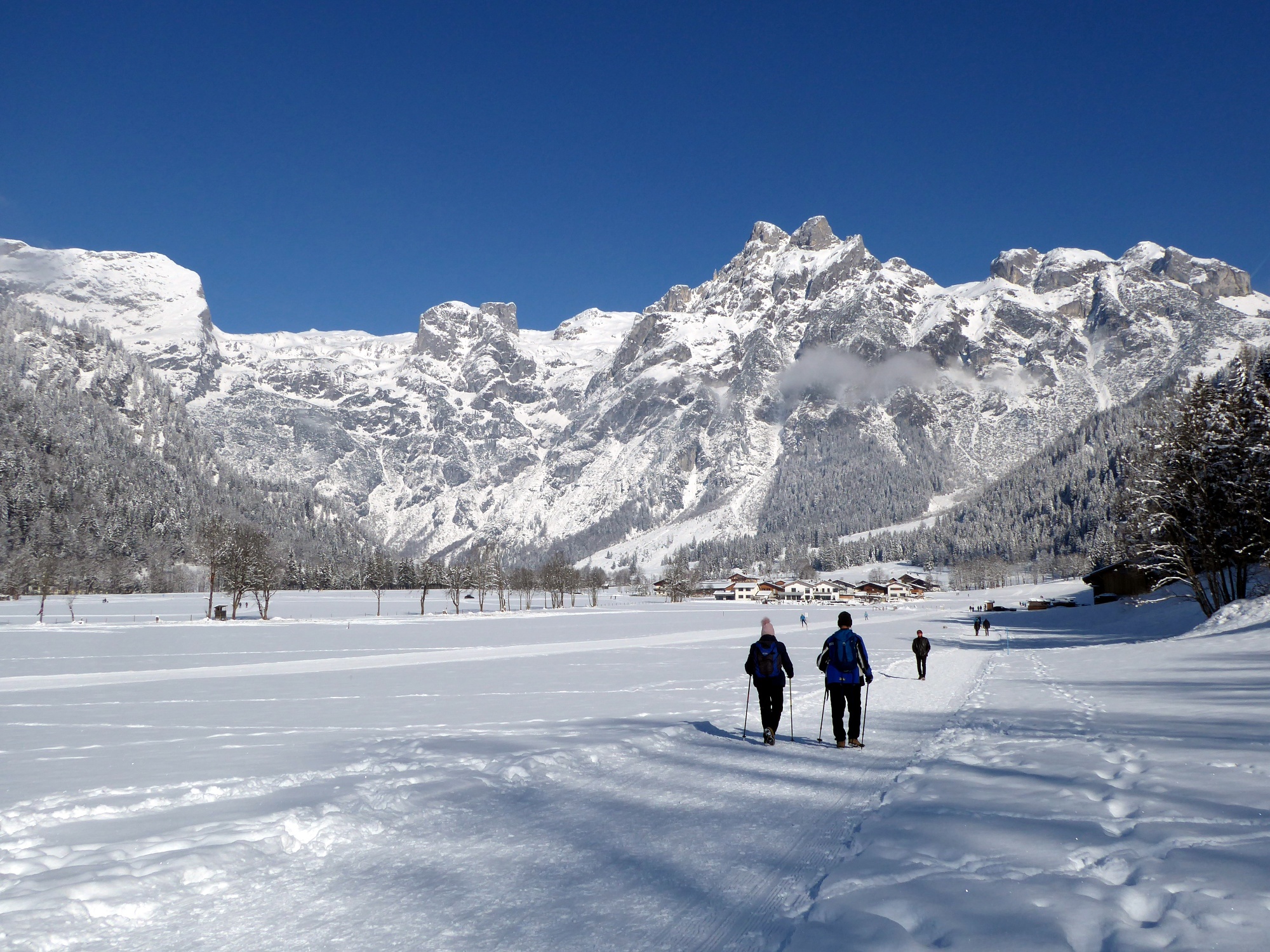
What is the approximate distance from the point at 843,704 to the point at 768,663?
1248 millimetres

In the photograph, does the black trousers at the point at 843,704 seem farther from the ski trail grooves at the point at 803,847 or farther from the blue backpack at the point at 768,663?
the blue backpack at the point at 768,663

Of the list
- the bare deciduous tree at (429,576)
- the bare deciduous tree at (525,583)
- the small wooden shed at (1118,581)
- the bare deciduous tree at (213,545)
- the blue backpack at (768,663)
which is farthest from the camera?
the bare deciduous tree at (429,576)

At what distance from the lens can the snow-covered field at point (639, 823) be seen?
14.9 ft

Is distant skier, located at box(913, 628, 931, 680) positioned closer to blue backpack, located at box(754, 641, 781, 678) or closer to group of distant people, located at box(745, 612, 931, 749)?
group of distant people, located at box(745, 612, 931, 749)

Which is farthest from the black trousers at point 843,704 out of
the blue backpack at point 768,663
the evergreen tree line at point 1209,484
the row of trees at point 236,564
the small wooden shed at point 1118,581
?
the row of trees at point 236,564

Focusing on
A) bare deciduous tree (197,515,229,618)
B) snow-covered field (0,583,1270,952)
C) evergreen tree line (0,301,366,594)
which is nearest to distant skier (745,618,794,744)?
snow-covered field (0,583,1270,952)

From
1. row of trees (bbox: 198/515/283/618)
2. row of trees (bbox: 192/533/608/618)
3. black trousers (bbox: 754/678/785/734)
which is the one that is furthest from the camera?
row of trees (bbox: 192/533/608/618)

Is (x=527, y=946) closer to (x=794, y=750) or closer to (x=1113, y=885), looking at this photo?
(x=1113, y=885)

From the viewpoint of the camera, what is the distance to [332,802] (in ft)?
24.2

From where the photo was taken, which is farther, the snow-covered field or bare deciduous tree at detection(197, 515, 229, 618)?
bare deciduous tree at detection(197, 515, 229, 618)

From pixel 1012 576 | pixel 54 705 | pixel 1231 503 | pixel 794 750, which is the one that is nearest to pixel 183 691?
pixel 54 705

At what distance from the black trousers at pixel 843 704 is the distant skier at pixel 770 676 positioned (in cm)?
69

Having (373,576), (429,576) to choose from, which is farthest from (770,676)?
(429,576)

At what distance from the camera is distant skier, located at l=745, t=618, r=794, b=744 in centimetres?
1094
